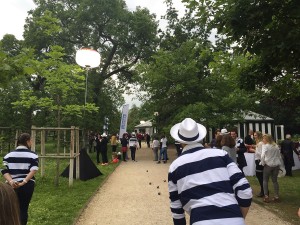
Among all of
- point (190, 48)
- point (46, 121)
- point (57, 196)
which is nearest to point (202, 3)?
point (57, 196)

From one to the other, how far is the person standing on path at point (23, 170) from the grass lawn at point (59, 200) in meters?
1.61

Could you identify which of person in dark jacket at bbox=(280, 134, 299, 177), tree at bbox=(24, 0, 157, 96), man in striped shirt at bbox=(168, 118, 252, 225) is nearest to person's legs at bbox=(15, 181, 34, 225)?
man in striped shirt at bbox=(168, 118, 252, 225)

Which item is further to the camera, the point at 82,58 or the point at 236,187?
the point at 82,58

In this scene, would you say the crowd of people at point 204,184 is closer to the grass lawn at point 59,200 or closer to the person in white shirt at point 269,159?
the grass lawn at point 59,200

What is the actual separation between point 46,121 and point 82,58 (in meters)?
17.6

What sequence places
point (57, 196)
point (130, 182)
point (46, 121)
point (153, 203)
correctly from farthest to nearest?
1. point (46, 121)
2. point (130, 182)
3. point (57, 196)
4. point (153, 203)

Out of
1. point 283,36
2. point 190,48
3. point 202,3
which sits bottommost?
point 283,36

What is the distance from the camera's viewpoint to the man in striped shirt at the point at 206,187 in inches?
109

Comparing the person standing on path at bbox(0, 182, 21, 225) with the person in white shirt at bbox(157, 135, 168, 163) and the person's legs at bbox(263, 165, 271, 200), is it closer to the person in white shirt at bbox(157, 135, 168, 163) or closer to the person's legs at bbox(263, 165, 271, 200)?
the person's legs at bbox(263, 165, 271, 200)

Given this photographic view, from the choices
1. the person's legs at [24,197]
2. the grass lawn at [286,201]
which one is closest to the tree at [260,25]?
the grass lawn at [286,201]

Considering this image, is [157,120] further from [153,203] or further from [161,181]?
[153,203]

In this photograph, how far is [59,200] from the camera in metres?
9.22

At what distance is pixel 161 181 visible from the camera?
502 inches

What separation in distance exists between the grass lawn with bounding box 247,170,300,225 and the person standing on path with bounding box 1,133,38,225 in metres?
5.08
